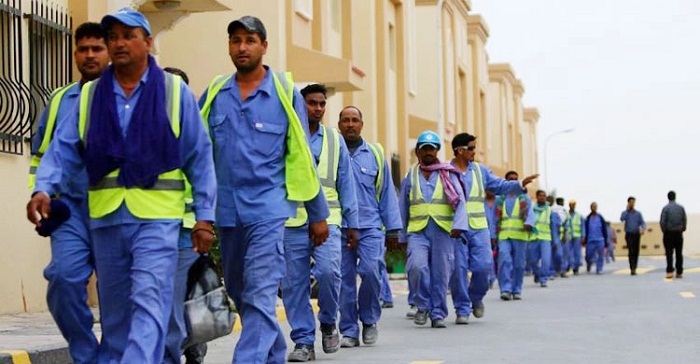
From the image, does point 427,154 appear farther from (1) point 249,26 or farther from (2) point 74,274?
Result: (2) point 74,274

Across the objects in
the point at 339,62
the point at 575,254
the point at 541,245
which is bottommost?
the point at 575,254

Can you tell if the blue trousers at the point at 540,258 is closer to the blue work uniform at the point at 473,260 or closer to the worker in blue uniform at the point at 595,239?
the worker in blue uniform at the point at 595,239

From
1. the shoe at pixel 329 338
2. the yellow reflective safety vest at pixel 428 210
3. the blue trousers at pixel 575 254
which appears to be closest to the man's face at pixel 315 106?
the shoe at pixel 329 338

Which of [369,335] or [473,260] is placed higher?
[473,260]

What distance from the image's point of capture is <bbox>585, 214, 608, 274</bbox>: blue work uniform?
41.5 m

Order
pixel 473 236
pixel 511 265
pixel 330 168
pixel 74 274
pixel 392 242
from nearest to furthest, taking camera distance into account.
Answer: pixel 74 274
pixel 330 168
pixel 392 242
pixel 473 236
pixel 511 265

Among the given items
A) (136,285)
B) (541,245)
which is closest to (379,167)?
(136,285)

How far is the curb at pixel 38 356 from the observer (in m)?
10.7

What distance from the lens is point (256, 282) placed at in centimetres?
876

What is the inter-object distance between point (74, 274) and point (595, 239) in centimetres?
3476

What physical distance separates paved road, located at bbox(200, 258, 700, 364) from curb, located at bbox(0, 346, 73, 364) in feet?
3.89

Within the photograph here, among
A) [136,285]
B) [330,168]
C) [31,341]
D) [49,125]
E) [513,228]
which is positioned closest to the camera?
[136,285]

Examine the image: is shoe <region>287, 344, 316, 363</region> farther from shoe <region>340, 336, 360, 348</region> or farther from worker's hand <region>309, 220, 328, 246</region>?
worker's hand <region>309, 220, 328, 246</region>

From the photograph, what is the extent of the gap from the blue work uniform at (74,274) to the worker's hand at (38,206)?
307mm
